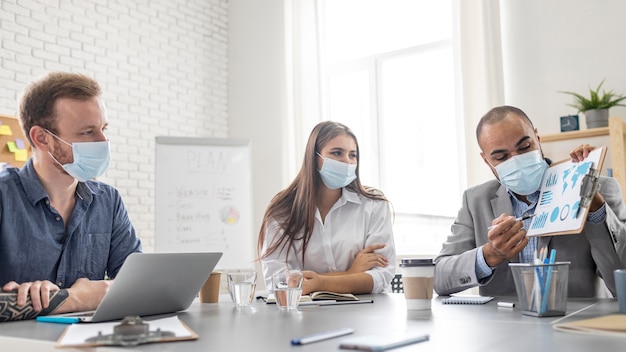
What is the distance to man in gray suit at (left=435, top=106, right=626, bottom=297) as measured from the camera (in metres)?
1.81

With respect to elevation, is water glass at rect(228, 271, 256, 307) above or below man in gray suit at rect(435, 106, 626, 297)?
below

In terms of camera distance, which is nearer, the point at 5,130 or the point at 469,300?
the point at 469,300

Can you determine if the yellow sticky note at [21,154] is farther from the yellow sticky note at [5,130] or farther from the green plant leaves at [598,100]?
the green plant leaves at [598,100]

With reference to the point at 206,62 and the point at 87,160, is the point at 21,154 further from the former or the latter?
the point at 87,160

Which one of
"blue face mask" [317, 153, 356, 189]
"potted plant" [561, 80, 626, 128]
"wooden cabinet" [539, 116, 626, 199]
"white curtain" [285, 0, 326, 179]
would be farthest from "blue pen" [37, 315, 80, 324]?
"white curtain" [285, 0, 326, 179]

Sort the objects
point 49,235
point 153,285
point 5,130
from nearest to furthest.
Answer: point 153,285 → point 49,235 → point 5,130

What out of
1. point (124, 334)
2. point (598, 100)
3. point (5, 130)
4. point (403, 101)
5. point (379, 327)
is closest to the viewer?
point (124, 334)

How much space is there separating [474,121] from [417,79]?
77 cm

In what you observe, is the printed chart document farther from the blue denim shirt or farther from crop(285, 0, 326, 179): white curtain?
crop(285, 0, 326, 179): white curtain

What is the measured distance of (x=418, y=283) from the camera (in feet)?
5.03

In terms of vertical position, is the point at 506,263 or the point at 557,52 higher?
the point at 557,52

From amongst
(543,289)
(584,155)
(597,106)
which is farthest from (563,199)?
(597,106)

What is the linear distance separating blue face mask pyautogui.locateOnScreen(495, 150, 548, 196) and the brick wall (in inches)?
142

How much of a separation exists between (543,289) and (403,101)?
3848mm
